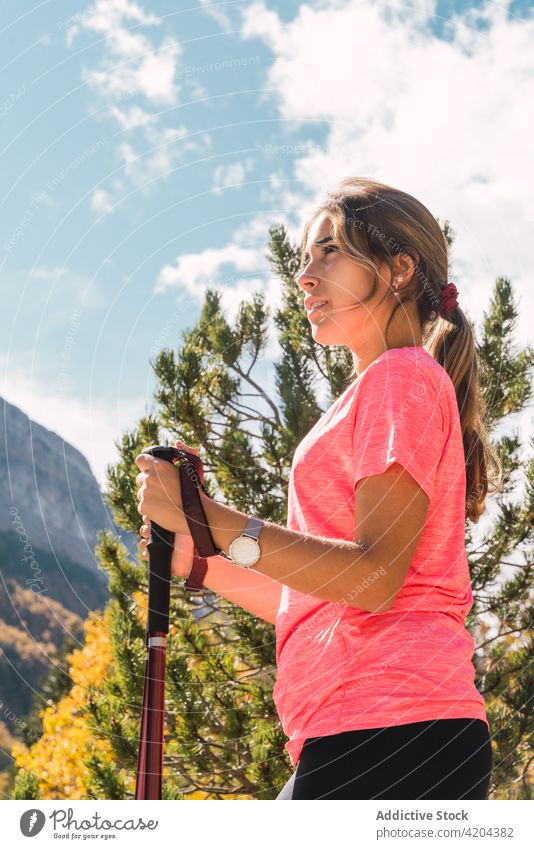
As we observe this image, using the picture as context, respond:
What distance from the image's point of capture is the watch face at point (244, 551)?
1194 mm

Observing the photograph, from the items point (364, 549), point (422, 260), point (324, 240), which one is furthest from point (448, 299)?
point (364, 549)

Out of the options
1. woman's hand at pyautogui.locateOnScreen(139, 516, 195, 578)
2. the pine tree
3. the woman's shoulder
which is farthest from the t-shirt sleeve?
the pine tree

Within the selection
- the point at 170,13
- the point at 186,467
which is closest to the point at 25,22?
the point at 170,13

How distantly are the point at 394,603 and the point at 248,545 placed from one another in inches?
9.5

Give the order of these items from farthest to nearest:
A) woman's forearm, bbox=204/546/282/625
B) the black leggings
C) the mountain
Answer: the mountain
woman's forearm, bbox=204/546/282/625
the black leggings

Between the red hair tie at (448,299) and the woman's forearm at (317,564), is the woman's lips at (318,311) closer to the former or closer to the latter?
the red hair tie at (448,299)

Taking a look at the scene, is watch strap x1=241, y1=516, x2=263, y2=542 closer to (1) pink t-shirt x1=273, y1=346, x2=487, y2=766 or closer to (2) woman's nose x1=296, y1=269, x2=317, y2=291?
(1) pink t-shirt x1=273, y1=346, x2=487, y2=766

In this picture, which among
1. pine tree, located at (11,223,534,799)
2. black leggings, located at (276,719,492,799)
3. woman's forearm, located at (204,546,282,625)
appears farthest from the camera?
pine tree, located at (11,223,534,799)

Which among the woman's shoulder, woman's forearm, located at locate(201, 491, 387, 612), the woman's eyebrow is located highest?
the woman's eyebrow

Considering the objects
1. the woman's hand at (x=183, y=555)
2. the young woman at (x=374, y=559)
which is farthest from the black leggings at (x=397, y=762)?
the woman's hand at (x=183, y=555)

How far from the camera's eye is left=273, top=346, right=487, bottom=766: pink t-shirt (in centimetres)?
116

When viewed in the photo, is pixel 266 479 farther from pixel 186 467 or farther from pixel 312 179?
pixel 186 467

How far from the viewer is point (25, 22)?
105 inches

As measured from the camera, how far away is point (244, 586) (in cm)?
162
